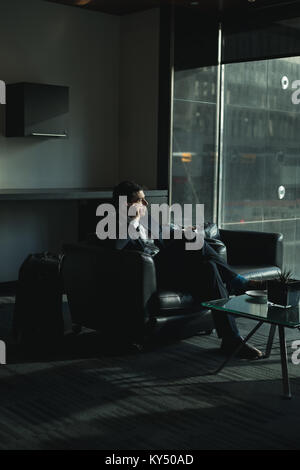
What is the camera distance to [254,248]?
18.2 ft

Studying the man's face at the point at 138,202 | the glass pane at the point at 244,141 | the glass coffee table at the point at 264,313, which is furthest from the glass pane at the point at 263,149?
the glass coffee table at the point at 264,313

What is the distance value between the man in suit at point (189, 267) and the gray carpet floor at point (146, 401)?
0.20 meters

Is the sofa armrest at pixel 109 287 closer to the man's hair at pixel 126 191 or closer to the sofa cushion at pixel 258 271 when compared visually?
the man's hair at pixel 126 191

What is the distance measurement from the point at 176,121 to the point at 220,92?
56cm

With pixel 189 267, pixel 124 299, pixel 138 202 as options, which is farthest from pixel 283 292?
pixel 138 202

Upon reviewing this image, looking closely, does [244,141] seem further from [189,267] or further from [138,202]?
[189,267]

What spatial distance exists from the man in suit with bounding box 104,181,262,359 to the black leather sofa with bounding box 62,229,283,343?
141mm

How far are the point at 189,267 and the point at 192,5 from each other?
3189 mm

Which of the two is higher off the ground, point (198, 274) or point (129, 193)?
point (129, 193)

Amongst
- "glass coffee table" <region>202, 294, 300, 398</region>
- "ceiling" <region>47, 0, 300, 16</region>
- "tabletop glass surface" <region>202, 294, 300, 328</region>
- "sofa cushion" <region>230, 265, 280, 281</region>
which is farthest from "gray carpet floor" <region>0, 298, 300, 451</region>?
→ "ceiling" <region>47, 0, 300, 16</region>

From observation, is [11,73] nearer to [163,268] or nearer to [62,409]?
[163,268]
